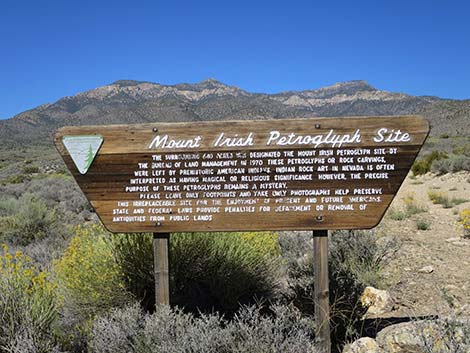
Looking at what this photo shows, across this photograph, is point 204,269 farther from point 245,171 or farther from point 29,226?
point 29,226

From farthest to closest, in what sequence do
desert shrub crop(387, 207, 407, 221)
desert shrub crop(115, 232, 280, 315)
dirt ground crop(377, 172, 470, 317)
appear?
1. desert shrub crop(387, 207, 407, 221)
2. dirt ground crop(377, 172, 470, 317)
3. desert shrub crop(115, 232, 280, 315)

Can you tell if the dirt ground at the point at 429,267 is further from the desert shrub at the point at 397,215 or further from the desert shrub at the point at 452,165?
the desert shrub at the point at 452,165

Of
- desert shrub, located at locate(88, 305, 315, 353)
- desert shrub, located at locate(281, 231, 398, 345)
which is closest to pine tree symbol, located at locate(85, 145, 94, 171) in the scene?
desert shrub, located at locate(88, 305, 315, 353)

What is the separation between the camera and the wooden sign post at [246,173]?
353 cm

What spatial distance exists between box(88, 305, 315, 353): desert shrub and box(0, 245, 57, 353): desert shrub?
0.39 meters

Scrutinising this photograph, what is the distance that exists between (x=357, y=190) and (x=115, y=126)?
79.2 inches

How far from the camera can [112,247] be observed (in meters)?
4.41

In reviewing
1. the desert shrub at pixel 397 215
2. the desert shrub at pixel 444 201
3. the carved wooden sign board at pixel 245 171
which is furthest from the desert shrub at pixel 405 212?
the carved wooden sign board at pixel 245 171

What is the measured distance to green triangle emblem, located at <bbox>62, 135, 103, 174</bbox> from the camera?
3.78m

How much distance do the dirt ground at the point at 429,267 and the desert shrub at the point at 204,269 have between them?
1.43 meters

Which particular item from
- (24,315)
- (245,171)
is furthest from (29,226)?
(245,171)

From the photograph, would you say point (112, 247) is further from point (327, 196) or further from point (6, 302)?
point (327, 196)

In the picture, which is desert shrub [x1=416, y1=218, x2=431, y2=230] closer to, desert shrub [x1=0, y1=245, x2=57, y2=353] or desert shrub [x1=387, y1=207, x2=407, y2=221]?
desert shrub [x1=387, y1=207, x2=407, y2=221]

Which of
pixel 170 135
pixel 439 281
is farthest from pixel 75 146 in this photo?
pixel 439 281
